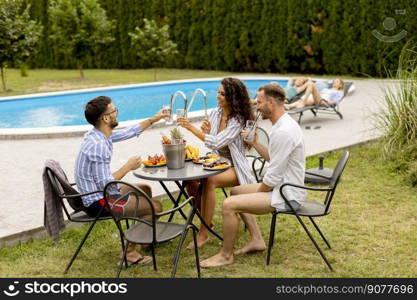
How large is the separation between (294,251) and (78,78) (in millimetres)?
15926

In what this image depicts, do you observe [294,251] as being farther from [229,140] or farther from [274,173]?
[229,140]

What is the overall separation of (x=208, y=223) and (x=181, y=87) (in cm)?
1215

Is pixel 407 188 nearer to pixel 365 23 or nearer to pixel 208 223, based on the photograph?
pixel 208 223

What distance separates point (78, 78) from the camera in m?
19.2

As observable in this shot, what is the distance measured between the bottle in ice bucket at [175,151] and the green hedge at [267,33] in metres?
12.0

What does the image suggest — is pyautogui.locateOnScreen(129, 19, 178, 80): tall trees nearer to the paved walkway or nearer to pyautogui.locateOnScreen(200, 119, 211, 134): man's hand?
the paved walkway

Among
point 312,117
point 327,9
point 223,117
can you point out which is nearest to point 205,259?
point 223,117

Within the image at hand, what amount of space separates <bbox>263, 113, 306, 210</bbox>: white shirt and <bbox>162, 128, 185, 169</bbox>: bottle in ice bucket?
2.18ft

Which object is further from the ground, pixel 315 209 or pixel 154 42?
pixel 154 42

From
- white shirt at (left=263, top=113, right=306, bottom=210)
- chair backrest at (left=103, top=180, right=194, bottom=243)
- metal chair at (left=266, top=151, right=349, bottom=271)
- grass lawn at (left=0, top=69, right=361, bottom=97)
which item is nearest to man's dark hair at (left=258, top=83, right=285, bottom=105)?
white shirt at (left=263, top=113, right=306, bottom=210)

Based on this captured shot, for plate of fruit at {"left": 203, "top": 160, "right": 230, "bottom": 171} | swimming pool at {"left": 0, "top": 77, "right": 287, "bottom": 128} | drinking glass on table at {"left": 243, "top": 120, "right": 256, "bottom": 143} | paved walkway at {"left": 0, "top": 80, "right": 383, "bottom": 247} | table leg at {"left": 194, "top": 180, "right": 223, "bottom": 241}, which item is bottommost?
swimming pool at {"left": 0, "top": 77, "right": 287, "bottom": 128}

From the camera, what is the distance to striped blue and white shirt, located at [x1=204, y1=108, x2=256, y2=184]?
4.52 m

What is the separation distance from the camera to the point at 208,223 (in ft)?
15.1

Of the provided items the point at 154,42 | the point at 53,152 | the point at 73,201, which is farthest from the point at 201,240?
the point at 154,42
